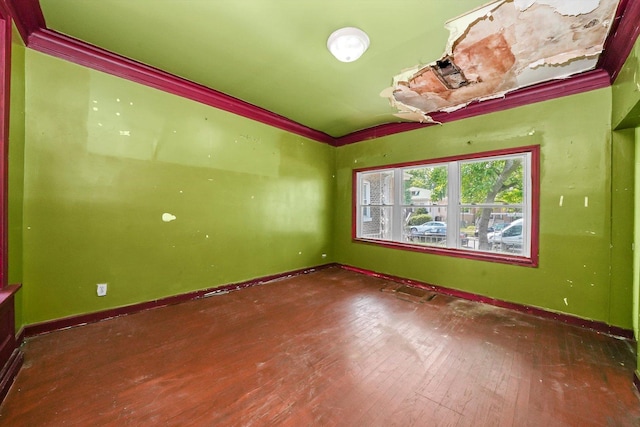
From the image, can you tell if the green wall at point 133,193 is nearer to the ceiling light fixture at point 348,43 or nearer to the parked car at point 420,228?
the ceiling light fixture at point 348,43

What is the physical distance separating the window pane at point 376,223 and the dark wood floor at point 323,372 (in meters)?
1.90

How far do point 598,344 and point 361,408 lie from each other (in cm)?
243

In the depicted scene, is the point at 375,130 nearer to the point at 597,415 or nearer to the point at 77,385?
the point at 597,415

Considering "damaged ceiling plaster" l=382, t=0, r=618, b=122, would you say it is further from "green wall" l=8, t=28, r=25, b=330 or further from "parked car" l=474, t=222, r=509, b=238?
"green wall" l=8, t=28, r=25, b=330

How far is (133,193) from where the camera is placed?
2.76 meters

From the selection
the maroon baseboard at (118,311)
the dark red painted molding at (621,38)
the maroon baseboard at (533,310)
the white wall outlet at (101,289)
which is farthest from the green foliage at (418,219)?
the white wall outlet at (101,289)

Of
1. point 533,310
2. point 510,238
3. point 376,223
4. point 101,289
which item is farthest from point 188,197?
point 533,310

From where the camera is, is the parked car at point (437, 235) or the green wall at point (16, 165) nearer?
the green wall at point (16, 165)

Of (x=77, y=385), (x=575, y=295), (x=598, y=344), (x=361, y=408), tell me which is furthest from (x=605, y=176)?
(x=77, y=385)

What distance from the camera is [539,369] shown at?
1.89 m

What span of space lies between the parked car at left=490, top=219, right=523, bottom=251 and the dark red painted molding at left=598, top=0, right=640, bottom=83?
1.73 metres

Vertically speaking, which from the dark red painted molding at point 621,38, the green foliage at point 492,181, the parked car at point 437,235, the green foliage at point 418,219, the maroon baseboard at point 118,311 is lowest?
the maroon baseboard at point 118,311

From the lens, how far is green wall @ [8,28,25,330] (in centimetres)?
193

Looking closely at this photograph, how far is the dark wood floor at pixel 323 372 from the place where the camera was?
1.45 m
